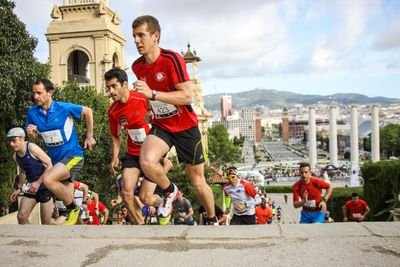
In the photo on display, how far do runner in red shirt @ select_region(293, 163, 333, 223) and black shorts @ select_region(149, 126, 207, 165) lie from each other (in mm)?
3846

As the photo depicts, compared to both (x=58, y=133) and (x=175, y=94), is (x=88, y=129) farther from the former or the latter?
(x=175, y=94)

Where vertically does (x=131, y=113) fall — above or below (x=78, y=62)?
below

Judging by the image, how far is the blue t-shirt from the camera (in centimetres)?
728

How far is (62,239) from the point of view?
5.84 m

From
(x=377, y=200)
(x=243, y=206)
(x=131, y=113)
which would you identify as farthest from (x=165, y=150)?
(x=377, y=200)

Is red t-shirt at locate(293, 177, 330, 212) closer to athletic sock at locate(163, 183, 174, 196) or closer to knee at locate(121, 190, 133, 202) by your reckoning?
athletic sock at locate(163, 183, 174, 196)

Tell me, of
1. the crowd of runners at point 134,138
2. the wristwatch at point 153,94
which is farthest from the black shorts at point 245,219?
the wristwatch at point 153,94

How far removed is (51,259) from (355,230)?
10.1 feet

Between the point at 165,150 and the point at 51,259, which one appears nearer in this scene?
the point at 51,259

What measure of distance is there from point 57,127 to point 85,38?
1111 inches

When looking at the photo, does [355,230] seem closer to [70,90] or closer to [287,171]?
[70,90]

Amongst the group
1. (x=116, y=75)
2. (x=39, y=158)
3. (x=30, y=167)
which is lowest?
(x=30, y=167)

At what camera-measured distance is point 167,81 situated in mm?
6277

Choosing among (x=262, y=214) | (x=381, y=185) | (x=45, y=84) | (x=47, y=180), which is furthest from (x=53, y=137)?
(x=381, y=185)
